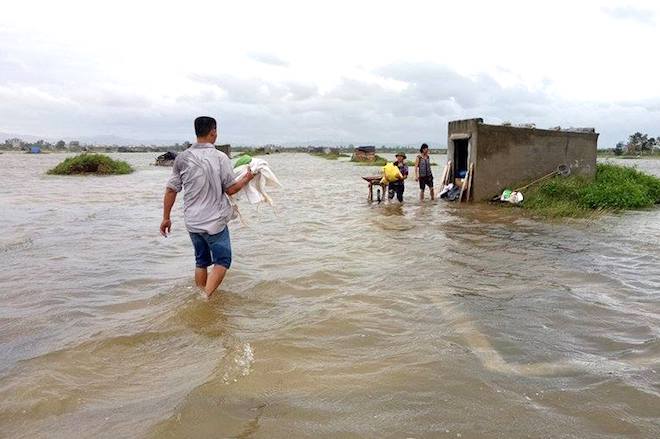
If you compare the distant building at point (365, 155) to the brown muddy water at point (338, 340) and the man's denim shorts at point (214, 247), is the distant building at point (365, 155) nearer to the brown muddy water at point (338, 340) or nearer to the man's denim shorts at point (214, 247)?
the brown muddy water at point (338, 340)

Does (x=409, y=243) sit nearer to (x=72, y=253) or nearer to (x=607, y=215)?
(x=72, y=253)

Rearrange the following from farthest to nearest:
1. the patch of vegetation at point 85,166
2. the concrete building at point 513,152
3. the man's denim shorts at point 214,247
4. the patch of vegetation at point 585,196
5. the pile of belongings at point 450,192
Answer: the patch of vegetation at point 85,166, the pile of belongings at point 450,192, the concrete building at point 513,152, the patch of vegetation at point 585,196, the man's denim shorts at point 214,247

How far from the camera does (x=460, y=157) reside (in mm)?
15281

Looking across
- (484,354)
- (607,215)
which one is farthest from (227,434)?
(607,215)

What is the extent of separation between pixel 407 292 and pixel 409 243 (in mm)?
2996

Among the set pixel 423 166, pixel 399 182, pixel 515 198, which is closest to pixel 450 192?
pixel 423 166

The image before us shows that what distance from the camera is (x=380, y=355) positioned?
357 cm

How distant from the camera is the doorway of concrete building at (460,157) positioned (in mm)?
14922

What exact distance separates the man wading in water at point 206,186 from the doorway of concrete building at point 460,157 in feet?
36.7

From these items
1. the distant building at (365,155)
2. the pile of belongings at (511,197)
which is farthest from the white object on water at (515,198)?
the distant building at (365,155)

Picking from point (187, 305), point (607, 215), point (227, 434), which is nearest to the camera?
point (227, 434)

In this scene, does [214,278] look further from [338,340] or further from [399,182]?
[399,182]

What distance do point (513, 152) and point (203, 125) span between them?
1064 cm

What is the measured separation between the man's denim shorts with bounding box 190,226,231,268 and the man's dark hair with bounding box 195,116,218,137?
0.94 m
